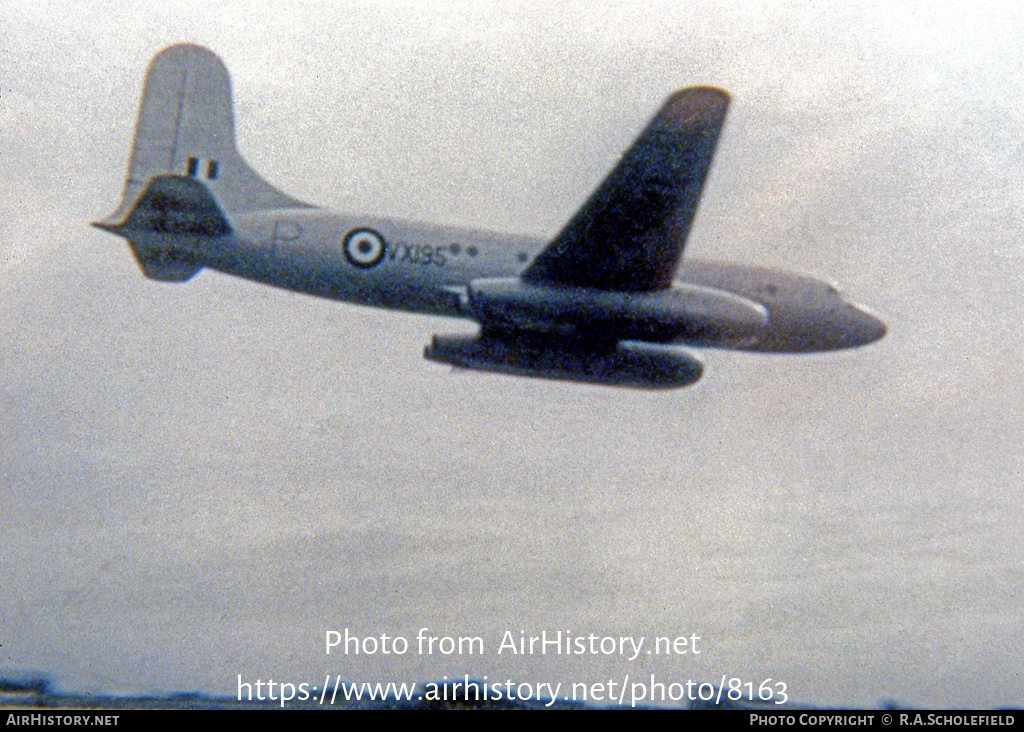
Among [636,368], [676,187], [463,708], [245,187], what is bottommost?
[463,708]

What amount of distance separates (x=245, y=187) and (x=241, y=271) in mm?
6107

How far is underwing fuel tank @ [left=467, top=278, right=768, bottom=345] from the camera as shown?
77.8ft

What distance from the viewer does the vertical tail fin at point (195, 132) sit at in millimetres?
30875

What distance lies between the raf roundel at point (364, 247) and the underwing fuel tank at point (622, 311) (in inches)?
142

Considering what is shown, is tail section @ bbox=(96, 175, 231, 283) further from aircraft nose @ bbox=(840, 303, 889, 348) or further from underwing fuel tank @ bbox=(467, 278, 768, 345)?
aircraft nose @ bbox=(840, 303, 889, 348)

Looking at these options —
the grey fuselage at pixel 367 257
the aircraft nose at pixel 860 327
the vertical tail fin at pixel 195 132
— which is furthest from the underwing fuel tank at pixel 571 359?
the vertical tail fin at pixel 195 132

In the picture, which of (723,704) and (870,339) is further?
A: (870,339)

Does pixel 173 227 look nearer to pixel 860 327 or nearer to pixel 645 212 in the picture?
pixel 645 212

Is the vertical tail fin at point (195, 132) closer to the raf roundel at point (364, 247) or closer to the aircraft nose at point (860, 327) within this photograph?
the raf roundel at point (364, 247)

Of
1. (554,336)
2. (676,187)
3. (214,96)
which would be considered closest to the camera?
(676,187)

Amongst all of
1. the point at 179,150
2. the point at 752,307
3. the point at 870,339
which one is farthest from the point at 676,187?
the point at 179,150

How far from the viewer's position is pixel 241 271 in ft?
86.7
